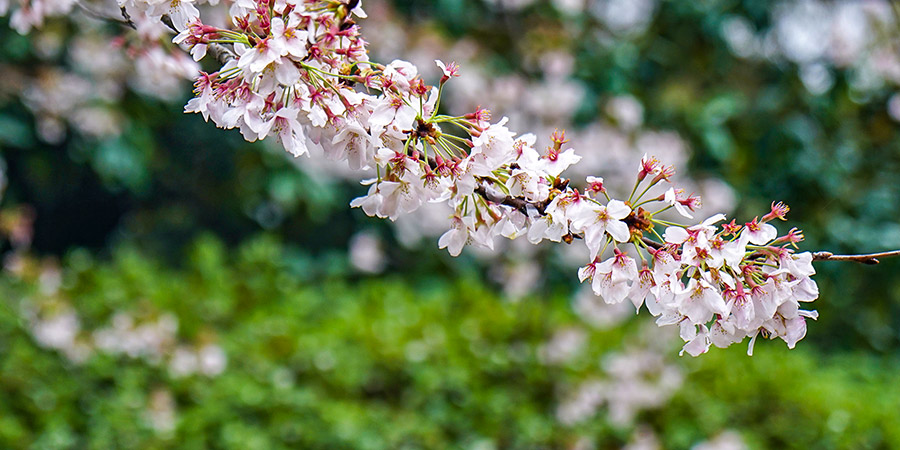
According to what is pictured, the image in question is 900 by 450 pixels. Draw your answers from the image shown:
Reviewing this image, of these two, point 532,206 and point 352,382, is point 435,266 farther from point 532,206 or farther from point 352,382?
point 532,206

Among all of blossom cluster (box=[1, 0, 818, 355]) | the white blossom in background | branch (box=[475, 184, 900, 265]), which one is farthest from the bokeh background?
branch (box=[475, 184, 900, 265])

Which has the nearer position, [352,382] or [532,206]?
[532,206]

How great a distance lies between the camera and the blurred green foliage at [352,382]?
2617mm

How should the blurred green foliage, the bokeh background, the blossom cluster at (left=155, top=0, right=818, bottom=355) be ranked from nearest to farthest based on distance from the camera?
the blossom cluster at (left=155, top=0, right=818, bottom=355) < the blurred green foliage < the bokeh background

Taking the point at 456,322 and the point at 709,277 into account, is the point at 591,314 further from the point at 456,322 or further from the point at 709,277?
the point at 709,277

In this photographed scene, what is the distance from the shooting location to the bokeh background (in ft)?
9.05

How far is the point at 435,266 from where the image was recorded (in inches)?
171

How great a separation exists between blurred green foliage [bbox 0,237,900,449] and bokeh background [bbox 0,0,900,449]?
0.01m

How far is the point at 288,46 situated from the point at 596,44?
363cm

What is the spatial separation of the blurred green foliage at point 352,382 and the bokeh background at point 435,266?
1 cm

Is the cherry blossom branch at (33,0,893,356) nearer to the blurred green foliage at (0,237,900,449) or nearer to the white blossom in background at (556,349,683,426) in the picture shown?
the blurred green foliage at (0,237,900,449)

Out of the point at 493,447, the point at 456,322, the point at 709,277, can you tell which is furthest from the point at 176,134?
the point at 709,277

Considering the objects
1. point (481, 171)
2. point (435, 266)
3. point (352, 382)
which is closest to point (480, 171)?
point (481, 171)

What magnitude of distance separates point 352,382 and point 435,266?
1.55 meters
